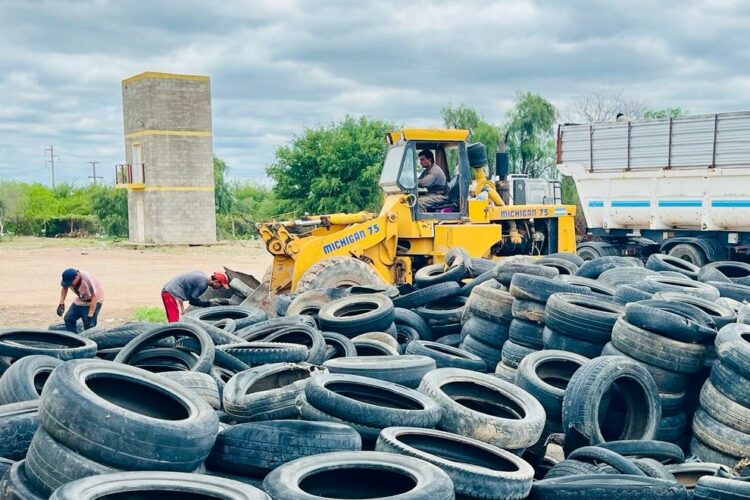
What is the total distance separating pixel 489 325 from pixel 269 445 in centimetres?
457

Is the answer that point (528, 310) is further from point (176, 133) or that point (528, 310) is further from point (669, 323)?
point (176, 133)

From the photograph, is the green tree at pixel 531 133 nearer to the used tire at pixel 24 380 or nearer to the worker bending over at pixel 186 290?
the worker bending over at pixel 186 290

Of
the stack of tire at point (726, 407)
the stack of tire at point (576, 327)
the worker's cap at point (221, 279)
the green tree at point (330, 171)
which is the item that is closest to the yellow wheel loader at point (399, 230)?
the worker's cap at point (221, 279)

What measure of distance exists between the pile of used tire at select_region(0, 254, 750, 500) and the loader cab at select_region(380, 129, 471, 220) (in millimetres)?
2690

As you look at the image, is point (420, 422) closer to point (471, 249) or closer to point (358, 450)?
point (358, 450)

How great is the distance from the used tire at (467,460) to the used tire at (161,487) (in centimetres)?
112

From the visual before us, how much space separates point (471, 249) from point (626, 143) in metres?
7.14

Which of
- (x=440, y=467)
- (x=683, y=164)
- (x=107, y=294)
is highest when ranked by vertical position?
(x=683, y=164)

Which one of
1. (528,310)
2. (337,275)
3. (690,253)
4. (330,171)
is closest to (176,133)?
(330,171)

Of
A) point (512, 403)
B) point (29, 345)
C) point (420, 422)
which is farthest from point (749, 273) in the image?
point (29, 345)

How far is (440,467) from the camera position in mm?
4426

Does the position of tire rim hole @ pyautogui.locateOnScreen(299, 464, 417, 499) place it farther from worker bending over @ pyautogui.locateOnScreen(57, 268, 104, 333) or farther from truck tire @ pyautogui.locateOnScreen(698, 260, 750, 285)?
worker bending over @ pyautogui.locateOnScreen(57, 268, 104, 333)

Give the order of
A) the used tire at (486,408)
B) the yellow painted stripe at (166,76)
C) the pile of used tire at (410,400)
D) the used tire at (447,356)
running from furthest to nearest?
the yellow painted stripe at (166,76), the used tire at (447,356), the used tire at (486,408), the pile of used tire at (410,400)

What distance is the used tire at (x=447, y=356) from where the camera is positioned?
7574mm
